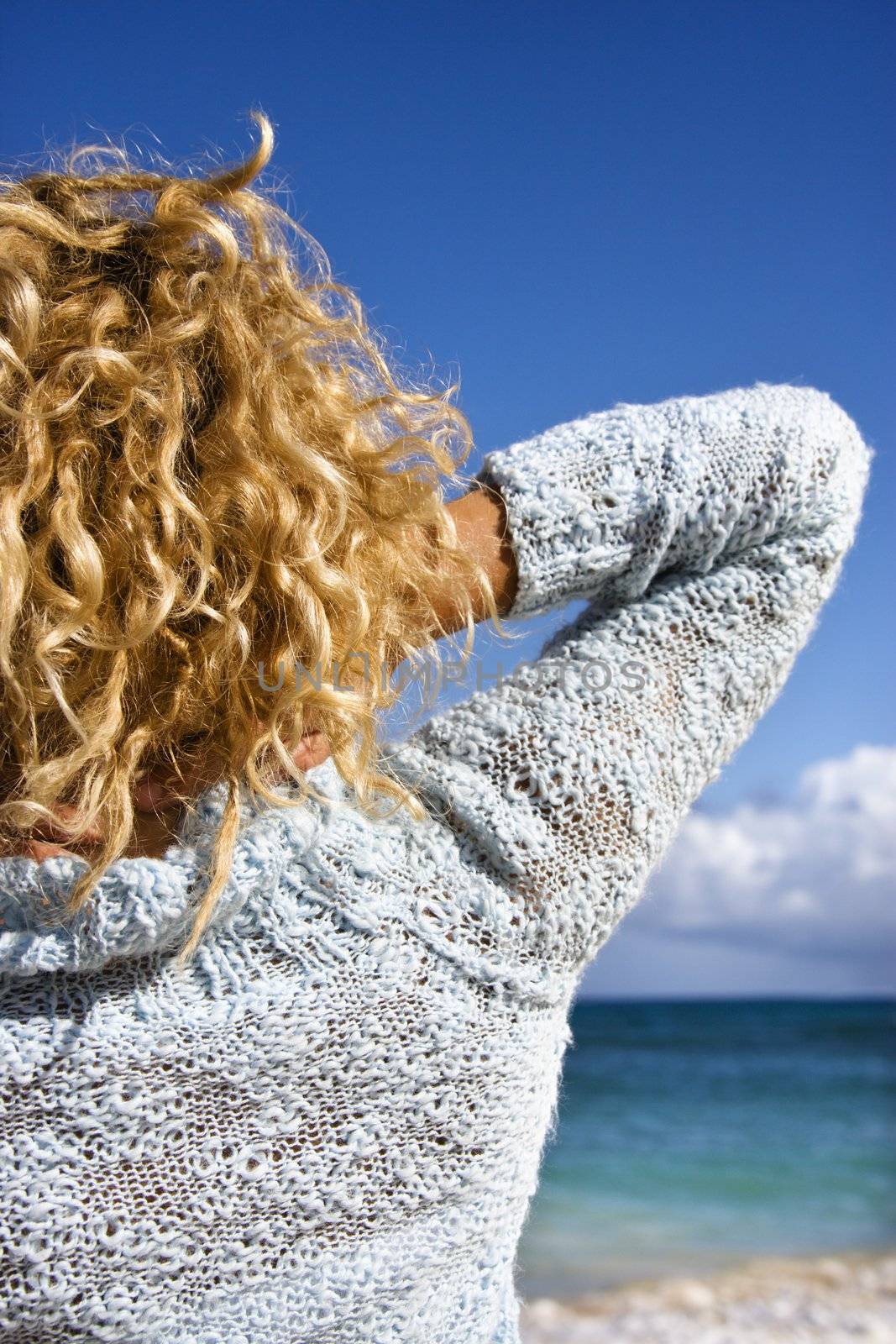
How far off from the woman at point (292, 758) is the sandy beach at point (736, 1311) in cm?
631

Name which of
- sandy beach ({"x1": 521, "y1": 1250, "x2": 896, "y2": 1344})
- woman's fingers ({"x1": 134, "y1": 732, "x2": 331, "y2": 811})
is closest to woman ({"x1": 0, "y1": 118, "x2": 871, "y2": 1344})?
woman's fingers ({"x1": 134, "y1": 732, "x2": 331, "y2": 811})

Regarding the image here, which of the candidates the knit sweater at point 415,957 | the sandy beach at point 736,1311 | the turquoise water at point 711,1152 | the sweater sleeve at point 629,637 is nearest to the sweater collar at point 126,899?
the knit sweater at point 415,957

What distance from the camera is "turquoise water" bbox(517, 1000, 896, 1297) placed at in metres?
8.55

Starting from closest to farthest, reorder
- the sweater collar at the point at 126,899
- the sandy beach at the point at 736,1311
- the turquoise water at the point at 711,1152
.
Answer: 1. the sweater collar at the point at 126,899
2. the sandy beach at the point at 736,1311
3. the turquoise water at the point at 711,1152

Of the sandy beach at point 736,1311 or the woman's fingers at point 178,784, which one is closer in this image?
the woman's fingers at point 178,784

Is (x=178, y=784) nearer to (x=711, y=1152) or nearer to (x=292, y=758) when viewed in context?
(x=292, y=758)

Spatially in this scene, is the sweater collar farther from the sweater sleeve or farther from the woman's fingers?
the sweater sleeve

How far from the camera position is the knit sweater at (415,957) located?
0.81m

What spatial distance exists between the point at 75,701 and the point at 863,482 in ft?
2.42

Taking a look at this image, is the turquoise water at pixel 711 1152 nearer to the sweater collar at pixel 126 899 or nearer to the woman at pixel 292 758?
the woman at pixel 292 758

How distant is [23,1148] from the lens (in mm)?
798

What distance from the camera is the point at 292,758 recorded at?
2.93 ft

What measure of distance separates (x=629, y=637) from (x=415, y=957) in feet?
1.08

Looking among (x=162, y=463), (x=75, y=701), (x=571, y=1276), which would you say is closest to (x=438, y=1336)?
(x=75, y=701)
